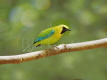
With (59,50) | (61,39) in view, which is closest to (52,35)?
(59,50)

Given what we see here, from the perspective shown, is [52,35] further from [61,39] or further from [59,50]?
[61,39]

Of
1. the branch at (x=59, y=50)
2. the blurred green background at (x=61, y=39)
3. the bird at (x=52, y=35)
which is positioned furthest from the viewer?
the blurred green background at (x=61, y=39)

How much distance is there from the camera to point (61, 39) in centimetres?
162

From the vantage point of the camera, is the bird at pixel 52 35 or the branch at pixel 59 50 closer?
the branch at pixel 59 50

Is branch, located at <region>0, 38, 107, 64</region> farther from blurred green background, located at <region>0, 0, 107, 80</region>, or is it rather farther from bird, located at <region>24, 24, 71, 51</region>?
blurred green background, located at <region>0, 0, 107, 80</region>

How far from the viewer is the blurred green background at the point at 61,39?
1.62 metres

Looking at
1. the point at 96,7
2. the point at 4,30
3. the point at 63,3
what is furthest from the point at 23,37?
the point at 96,7

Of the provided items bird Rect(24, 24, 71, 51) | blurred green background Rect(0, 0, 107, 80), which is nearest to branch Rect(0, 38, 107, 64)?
bird Rect(24, 24, 71, 51)

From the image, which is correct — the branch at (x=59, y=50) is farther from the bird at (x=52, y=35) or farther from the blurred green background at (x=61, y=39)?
the blurred green background at (x=61, y=39)

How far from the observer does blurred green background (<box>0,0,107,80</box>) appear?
5.33ft

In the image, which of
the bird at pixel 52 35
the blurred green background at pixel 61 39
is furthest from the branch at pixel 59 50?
the blurred green background at pixel 61 39

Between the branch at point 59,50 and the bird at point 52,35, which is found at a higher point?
the bird at point 52,35

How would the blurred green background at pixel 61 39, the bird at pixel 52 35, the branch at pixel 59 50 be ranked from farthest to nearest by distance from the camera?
the blurred green background at pixel 61 39 → the bird at pixel 52 35 → the branch at pixel 59 50

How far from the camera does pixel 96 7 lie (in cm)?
171
